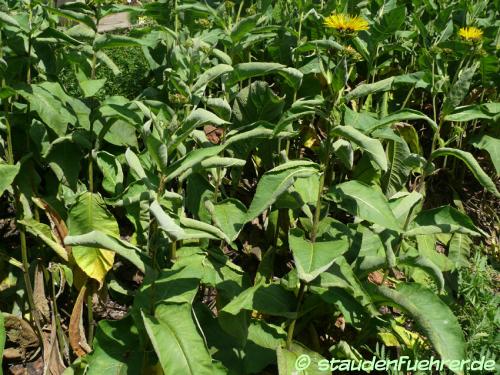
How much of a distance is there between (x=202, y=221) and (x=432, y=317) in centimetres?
117

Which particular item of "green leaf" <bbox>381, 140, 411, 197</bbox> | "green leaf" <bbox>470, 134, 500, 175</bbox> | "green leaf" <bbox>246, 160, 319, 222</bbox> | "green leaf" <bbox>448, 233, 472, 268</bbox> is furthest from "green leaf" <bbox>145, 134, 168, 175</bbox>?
"green leaf" <bbox>470, 134, 500, 175</bbox>

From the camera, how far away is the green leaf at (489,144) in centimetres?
425

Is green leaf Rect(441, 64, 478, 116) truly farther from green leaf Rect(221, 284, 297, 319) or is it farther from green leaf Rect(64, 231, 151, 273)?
green leaf Rect(64, 231, 151, 273)

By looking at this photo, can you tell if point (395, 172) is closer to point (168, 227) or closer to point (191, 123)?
point (191, 123)

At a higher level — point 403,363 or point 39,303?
point 39,303

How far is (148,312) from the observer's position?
248 centimetres

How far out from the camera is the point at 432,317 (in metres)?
2.67

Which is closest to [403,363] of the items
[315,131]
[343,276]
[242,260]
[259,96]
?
[343,276]

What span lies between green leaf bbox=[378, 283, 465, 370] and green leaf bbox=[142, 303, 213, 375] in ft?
2.97

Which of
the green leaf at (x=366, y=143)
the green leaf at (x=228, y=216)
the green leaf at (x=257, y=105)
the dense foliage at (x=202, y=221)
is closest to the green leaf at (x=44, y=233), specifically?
the dense foliage at (x=202, y=221)

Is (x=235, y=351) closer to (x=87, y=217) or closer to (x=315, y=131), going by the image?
(x=87, y=217)

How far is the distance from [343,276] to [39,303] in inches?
59.2

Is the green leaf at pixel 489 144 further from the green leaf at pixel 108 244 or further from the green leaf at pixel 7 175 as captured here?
the green leaf at pixel 7 175

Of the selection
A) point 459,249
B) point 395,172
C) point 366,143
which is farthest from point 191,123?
point 459,249
